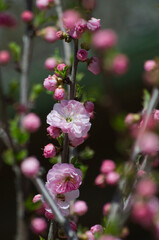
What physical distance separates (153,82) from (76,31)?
0.18 meters

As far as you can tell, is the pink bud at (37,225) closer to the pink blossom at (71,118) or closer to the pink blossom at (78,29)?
the pink blossom at (71,118)

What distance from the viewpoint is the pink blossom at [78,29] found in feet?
1.73

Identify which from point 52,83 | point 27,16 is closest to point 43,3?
point 27,16

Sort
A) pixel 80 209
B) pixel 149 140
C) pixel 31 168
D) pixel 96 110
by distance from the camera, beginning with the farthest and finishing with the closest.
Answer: pixel 96 110, pixel 80 209, pixel 31 168, pixel 149 140

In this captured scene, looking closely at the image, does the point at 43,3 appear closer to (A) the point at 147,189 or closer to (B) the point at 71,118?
(B) the point at 71,118

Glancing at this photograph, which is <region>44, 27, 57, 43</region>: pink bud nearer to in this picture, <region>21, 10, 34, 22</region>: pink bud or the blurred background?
<region>21, 10, 34, 22</region>: pink bud

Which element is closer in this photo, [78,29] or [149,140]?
[149,140]

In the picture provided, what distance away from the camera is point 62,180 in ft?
2.01

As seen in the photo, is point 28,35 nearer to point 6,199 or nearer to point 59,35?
point 59,35

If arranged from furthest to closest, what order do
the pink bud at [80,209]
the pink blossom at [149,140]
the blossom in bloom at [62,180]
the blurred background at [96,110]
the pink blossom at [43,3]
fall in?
the blurred background at [96,110], the pink blossom at [43,3], the pink bud at [80,209], the blossom in bloom at [62,180], the pink blossom at [149,140]

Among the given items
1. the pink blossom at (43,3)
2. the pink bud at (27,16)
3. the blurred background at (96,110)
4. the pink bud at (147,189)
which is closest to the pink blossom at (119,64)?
the pink bud at (147,189)

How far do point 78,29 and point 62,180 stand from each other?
0.88 feet

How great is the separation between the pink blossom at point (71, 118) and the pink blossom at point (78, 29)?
0.36 ft

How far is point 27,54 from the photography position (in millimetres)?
1159
